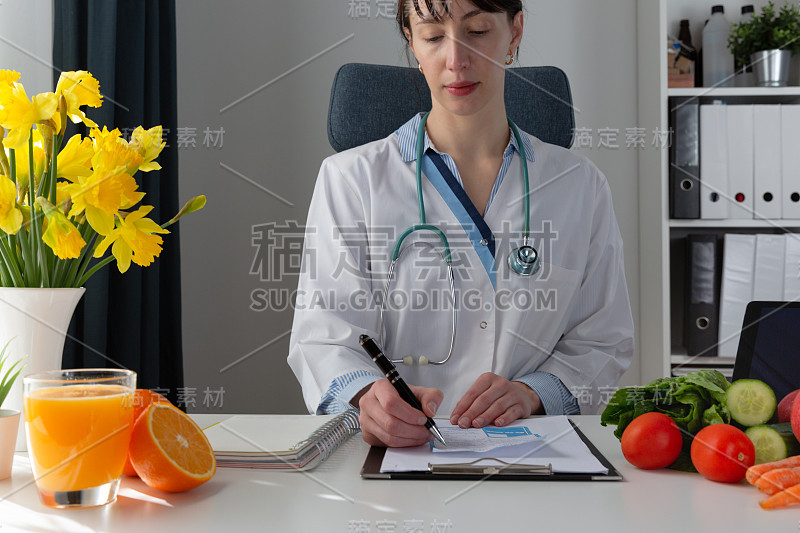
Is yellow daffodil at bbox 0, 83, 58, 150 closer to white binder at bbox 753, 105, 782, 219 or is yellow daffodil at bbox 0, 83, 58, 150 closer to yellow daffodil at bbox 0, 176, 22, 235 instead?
yellow daffodil at bbox 0, 176, 22, 235

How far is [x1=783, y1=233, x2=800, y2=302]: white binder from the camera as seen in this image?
1.96m

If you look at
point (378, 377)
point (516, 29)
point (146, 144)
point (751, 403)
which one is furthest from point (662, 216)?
point (146, 144)

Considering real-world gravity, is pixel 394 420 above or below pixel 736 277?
below

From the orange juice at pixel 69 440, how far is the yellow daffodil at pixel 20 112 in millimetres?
273

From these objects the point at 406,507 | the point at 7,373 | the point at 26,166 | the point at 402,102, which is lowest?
the point at 406,507

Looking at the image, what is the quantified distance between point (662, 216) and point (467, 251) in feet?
3.15

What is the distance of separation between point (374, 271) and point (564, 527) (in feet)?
2.70

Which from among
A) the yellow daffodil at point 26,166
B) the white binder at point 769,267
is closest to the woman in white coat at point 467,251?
the yellow daffodil at point 26,166

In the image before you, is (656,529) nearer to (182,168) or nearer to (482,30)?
(482,30)

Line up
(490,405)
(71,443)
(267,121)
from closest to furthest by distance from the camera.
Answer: (71,443)
(490,405)
(267,121)

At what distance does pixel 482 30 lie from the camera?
49.8 inches

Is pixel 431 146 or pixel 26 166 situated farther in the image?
pixel 431 146

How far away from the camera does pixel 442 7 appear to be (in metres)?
1.24

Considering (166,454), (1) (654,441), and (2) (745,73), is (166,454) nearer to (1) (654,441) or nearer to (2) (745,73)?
(1) (654,441)
